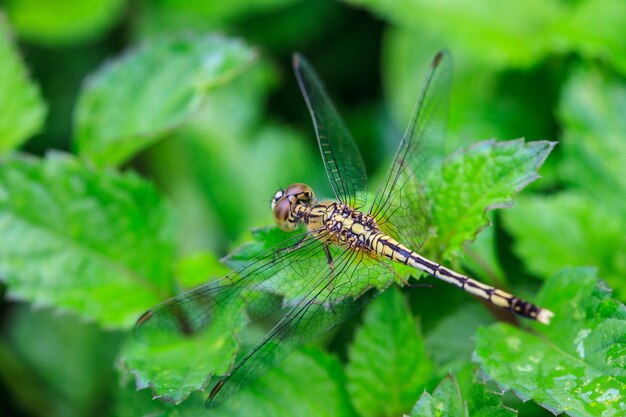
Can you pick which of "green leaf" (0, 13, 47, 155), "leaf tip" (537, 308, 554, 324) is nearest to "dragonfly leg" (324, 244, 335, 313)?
"leaf tip" (537, 308, 554, 324)

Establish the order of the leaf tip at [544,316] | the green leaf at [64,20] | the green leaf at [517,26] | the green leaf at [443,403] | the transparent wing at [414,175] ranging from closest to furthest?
1. the green leaf at [443,403]
2. the leaf tip at [544,316]
3. the transparent wing at [414,175]
4. the green leaf at [517,26]
5. the green leaf at [64,20]

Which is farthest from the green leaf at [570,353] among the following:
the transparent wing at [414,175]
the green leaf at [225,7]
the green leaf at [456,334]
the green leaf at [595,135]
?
the green leaf at [225,7]

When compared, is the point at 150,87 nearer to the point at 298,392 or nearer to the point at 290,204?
the point at 290,204

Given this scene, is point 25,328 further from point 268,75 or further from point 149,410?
point 268,75

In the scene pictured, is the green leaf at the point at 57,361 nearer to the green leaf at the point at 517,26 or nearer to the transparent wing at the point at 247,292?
the transparent wing at the point at 247,292

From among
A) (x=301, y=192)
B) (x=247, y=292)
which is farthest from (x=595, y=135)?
(x=247, y=292)

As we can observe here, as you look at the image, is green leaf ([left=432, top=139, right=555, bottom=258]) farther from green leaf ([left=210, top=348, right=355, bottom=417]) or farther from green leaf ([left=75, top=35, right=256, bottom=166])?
green leaf ([left=75, top=35, right=256, bottom=166])
